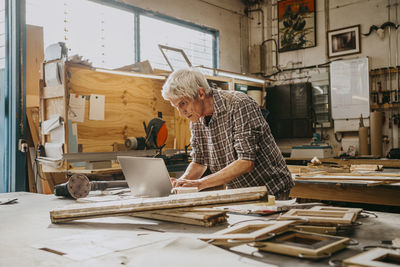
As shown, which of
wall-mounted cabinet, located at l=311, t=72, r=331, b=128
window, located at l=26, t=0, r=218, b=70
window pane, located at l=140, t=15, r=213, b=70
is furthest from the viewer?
wall-mounted cabinet, located at l=311, t=72, r=331, b=128

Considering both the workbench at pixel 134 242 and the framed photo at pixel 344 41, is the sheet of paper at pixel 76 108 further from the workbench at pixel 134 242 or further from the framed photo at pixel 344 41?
the framed photo at pixel 344 41

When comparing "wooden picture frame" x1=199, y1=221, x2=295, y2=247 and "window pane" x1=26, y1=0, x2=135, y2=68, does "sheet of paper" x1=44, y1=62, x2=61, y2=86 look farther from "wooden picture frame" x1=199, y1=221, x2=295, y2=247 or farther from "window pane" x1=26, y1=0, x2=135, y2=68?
"wooden picture frame" x1=199, y1=221, x2=295, y2=247

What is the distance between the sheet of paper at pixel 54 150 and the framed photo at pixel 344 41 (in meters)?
5.19

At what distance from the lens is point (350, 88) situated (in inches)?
259

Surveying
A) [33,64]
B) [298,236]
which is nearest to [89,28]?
[33,64]

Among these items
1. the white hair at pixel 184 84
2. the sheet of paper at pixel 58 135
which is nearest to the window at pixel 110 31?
the sheet of paper at pixel 58 135

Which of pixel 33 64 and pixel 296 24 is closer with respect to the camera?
pixel 33 64

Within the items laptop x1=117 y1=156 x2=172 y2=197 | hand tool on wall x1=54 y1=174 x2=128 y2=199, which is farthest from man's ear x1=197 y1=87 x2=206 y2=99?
hand tool on wall x1=54 y1=174 x2=128 y2=199

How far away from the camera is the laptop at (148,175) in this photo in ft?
5.48

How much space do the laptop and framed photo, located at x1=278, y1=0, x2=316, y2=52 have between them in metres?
6.14

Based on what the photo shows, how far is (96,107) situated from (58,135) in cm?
48

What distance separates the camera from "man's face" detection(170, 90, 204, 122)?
2176 millimetres

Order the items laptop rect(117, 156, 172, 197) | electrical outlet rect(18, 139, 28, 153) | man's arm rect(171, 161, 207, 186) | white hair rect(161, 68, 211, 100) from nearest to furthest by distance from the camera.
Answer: laptop rect(117, 156, 172, 197), white hair rect(161, 68, 211, 100), man's arm rect(171, 161, 207, 186), electrical outlet rect(18, 139, 28, 153)

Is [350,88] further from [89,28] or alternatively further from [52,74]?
[52,74]
